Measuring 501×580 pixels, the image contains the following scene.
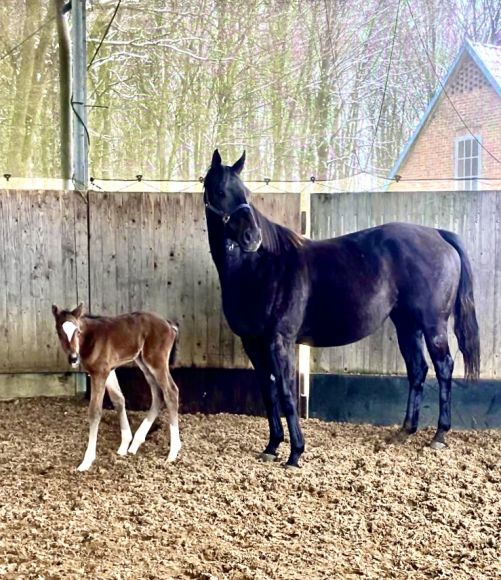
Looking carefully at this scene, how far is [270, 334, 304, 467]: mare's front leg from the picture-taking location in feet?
12.5

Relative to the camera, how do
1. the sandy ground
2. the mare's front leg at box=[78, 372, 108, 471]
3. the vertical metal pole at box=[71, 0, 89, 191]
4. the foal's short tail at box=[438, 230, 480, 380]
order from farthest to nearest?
the vertical metal pole at box=[71, 0, 89, 191] < the foal's short tail at box=[438, 230, 480, 380] < the mare's front leg at box=[78, 372, 108, 471] < the sandy ground

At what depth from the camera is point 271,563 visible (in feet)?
8.11

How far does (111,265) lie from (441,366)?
9.72 ft

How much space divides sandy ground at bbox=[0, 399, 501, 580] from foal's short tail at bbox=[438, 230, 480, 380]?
61 cm

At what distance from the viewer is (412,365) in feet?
14.9

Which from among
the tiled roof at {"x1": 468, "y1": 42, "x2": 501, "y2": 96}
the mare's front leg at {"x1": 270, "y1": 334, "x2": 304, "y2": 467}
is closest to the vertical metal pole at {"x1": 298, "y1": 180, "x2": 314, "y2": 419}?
the mare's front leg at {"x1": 270, "y1": 334, "x2": 304, "y2": 467}

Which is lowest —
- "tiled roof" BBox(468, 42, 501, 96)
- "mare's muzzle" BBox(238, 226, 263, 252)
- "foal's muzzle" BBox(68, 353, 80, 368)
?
"foal's muzzle" BBox(68, 353, 80, 368)

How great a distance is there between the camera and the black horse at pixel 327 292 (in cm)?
386

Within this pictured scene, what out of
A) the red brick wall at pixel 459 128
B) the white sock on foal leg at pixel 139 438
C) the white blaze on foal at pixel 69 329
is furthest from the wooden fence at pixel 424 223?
the red brick wall at pixel 459 128

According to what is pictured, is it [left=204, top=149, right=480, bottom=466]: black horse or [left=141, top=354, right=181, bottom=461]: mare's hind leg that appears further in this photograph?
[left=141, top=354, right=181, bottom=461]: mare's hind leg

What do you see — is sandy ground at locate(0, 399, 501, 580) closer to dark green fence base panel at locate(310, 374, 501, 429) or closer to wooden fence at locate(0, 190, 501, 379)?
dark green fence base panel at locate(310, 374, 501, 429)

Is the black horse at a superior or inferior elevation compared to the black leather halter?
inferior

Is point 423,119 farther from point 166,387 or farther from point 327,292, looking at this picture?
point 166,387

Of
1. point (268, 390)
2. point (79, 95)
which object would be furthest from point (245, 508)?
point (79, 95)
